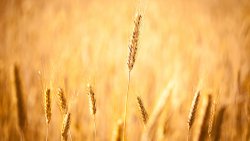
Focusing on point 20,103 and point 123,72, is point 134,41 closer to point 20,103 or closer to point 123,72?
point 20,103

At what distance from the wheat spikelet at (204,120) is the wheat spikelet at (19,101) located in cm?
67

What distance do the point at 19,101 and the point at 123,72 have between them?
2.40 metres

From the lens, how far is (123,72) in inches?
139

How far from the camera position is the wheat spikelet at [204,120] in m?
0.96

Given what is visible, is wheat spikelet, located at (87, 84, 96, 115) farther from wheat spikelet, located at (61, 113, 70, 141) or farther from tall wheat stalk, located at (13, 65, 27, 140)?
tall wheat stalk, located at (13, 65, 27, 140)

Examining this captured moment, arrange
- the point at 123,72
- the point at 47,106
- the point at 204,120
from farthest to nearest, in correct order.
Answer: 1. the point at 123,72
2. the point at 47,106
3. the point at 204,120

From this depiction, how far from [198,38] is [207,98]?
3.69m

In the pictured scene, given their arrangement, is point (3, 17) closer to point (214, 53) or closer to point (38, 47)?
point (38, 47)

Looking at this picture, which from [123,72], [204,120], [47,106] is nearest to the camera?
[204,120]

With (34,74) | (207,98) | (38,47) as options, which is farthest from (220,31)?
(207,98)

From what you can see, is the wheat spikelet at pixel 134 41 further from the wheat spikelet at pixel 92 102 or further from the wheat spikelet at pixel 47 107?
the wheat spikelet at pixel 47 107

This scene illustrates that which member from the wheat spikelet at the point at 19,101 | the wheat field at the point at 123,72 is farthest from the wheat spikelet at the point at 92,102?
the wheat spikelet at the point at 19,101

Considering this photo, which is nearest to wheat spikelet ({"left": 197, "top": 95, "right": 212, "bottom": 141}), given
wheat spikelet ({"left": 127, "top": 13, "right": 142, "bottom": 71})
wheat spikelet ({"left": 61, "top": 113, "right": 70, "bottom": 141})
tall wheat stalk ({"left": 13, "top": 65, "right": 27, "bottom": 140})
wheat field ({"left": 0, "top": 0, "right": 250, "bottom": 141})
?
wheat field ({"left": 0, "top": 0, "right": 250, "bottom": 141})

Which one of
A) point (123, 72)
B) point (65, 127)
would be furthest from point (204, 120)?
point (123, 72)
